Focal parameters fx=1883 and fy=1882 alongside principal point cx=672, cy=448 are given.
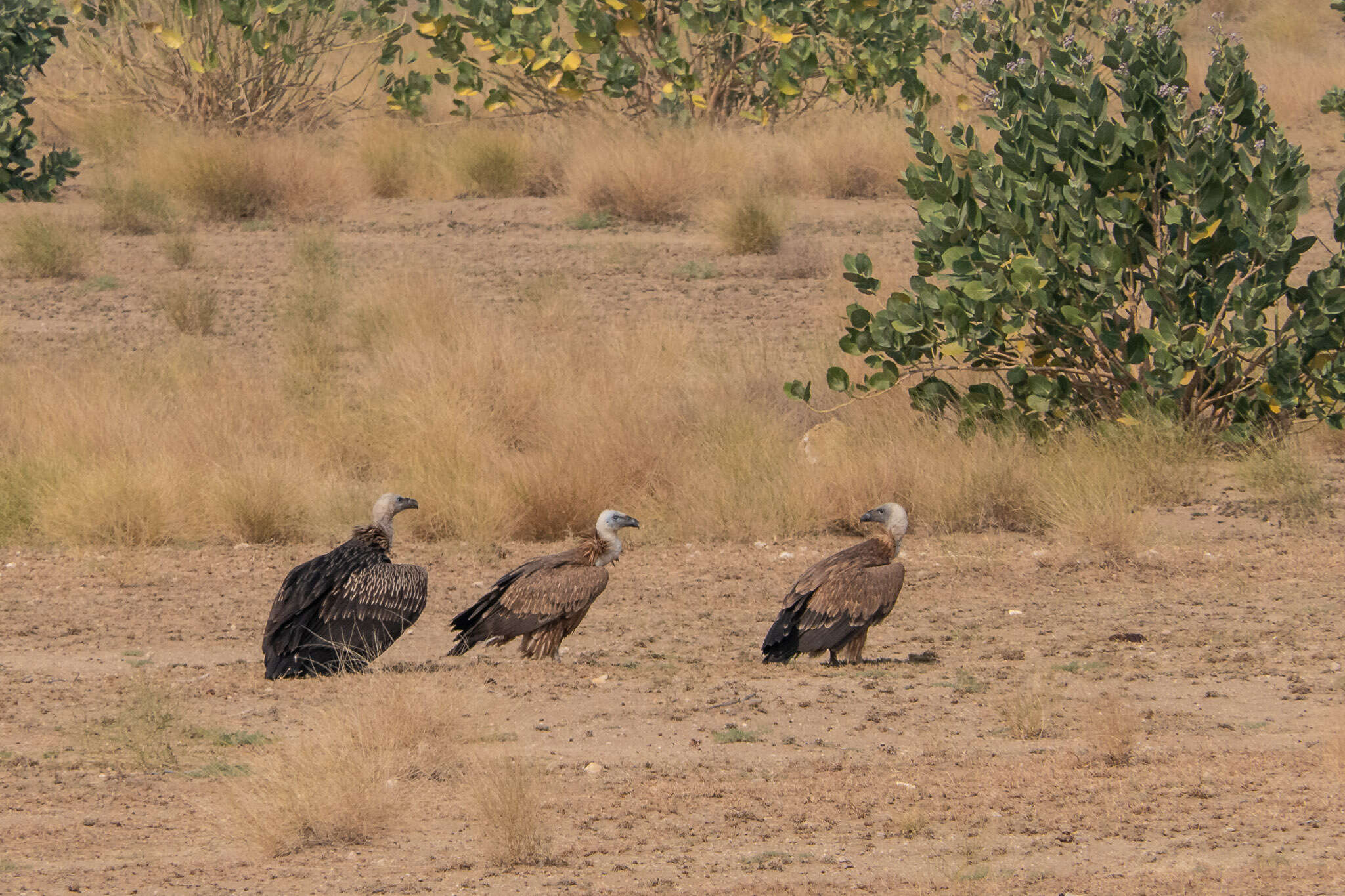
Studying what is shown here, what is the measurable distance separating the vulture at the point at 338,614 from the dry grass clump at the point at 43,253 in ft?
35.9

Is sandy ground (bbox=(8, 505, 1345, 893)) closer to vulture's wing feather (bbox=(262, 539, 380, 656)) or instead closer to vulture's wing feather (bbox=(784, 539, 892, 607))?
vulture's wing feather (bbox=(262, 539, 380, 656))

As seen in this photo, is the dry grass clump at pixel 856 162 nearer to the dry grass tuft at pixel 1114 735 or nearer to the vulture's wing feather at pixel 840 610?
the vulture's wing feather at pixel 840 610

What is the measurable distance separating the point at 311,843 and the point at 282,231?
14.4 meters

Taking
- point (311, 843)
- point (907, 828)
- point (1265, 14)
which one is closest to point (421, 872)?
point (311, 843)

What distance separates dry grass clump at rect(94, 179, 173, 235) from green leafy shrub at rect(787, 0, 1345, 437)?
10.2 meters

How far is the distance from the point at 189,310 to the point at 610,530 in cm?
855

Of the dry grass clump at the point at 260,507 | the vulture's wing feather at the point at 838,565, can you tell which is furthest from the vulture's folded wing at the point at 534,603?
the dry grass clump at the point at 260,507

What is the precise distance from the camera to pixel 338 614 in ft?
26.1

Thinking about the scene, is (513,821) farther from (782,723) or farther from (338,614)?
(338,614)

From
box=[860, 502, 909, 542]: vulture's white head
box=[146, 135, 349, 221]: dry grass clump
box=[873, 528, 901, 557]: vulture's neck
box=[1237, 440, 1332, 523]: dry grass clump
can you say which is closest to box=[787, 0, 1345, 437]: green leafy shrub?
box=[1237, 440, 1332, 523]: dry grass clump

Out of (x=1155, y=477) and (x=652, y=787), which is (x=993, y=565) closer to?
(x=1155, y=477)

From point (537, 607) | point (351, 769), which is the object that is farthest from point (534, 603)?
point (351, 769)

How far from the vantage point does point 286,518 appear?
37.3 ft

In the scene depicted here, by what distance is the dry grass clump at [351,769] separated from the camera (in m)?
5.95
